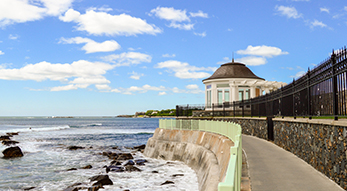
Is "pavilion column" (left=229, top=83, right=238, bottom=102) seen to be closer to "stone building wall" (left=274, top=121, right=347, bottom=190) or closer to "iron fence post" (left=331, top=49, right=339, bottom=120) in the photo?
"stone building wall" (left=274, top=121, right=347, bottom=190)

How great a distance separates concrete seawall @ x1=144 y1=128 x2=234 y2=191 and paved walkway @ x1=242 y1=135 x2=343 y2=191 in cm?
172

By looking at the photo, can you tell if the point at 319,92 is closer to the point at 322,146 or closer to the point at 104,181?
the point at 322,146

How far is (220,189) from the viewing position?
6.46ft

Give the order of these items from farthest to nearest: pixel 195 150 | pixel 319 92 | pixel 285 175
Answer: pixel 195 150
pixel 319 92
pixel 285 175

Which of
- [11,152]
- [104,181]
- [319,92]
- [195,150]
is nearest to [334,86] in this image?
[319,92]

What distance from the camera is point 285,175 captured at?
753 centimetres

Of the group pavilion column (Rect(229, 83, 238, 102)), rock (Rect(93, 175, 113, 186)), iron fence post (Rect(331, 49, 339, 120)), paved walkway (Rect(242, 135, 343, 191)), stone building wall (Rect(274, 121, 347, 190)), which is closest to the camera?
stone building wall (Rect(274, 121, 347, 190))

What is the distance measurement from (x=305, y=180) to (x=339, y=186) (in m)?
0.76

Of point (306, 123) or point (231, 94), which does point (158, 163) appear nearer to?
point (306, 123)

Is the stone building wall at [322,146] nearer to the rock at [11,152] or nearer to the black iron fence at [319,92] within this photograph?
the black iron fence at [319,92]

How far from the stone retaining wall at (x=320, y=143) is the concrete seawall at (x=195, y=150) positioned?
255cm

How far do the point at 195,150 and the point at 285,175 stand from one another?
964 centimetres

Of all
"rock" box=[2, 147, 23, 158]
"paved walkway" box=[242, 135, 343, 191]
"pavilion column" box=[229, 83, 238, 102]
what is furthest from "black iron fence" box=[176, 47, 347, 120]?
"rock" box=[2, 147, 23, 158]

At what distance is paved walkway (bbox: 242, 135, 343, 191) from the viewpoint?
643 cm
